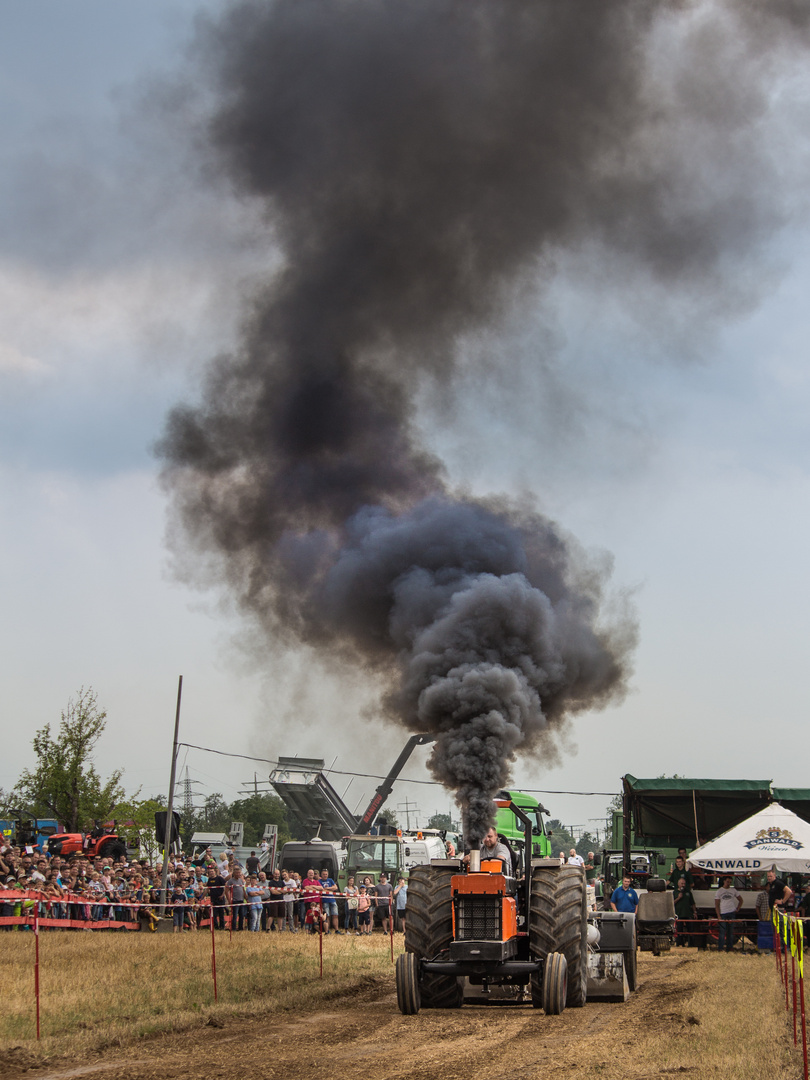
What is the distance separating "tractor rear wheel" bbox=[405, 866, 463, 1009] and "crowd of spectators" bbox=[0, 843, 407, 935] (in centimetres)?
743

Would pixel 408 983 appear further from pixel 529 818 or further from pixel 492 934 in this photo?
pixel 529 818

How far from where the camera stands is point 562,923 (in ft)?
39.4

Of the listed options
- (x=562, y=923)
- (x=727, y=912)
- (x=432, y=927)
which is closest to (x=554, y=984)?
(x=562, y=923)

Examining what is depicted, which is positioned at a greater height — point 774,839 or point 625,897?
point 774,839

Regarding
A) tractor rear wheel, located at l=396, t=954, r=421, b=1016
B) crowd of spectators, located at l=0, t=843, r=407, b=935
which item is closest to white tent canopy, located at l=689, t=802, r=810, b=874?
crowd of spectators, located at l=0, t=843, r=407, b=935

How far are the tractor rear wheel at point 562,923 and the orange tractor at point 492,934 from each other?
1cm

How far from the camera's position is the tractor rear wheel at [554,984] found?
1157 cm

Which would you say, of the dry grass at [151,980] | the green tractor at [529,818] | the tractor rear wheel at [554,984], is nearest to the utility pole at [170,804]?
the dry grass at [151,980]

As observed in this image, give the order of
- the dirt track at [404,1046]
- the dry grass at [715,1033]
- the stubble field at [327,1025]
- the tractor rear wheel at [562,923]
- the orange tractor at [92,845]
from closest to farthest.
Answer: the dry grass at [715,1033] → the dirt track at [404,1046] → the stubble field at [327,1025] → the tractor rear wheel at [562,923] → the orange tractor at [92,845]

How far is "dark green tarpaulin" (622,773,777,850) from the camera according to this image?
25656 mm

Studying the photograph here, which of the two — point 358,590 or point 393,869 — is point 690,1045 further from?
point 393,869

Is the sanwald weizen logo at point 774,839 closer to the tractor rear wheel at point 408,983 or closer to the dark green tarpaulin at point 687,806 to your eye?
the dark green tarpaulin at point 687,806

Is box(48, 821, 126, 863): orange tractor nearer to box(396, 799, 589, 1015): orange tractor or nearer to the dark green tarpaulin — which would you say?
the dark green tarpaulin

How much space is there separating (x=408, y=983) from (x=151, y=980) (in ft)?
15.9
